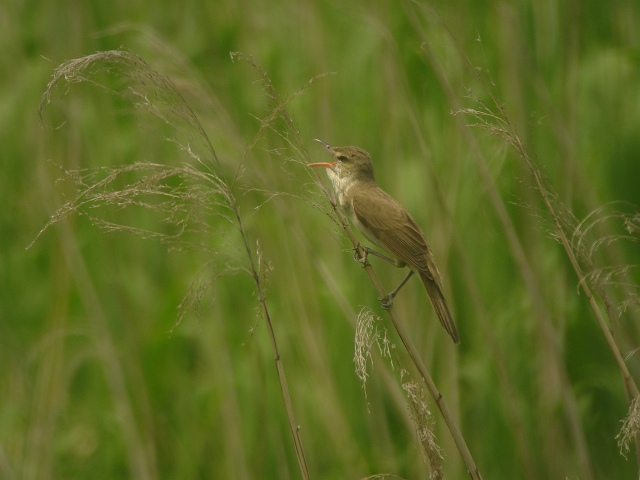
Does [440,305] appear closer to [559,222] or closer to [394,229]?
[394,229]

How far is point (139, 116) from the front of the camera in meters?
3.21

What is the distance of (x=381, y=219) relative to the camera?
283 cm

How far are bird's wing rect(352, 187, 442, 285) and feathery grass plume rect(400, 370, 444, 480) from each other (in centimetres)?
74

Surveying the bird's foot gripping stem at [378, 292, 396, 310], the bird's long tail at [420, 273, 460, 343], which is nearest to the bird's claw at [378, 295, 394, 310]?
the bird's foot gripping stem at [378, 292, 396, 310]

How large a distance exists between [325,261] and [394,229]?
0.41 m

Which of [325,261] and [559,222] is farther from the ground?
[559,222]

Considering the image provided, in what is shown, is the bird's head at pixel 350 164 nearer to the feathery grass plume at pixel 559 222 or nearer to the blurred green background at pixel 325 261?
the blurred green background at pixel 325 261

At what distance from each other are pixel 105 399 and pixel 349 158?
1294 mm

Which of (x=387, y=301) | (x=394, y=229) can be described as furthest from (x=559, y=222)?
(x=394, y=229)

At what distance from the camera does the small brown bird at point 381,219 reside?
2.58 metres

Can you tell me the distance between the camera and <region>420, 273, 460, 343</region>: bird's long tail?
7.75 feet

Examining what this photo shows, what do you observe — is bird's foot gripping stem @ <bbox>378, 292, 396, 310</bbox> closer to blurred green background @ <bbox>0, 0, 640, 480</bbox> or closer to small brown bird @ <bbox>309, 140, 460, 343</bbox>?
small brown bird @ <bbox>309, 140, 460, 343</bbox>

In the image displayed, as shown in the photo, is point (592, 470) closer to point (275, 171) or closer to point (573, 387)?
point (573, 387)

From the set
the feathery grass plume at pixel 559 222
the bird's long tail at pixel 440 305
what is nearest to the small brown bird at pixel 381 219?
the bird's long tail at pixel 440 305
